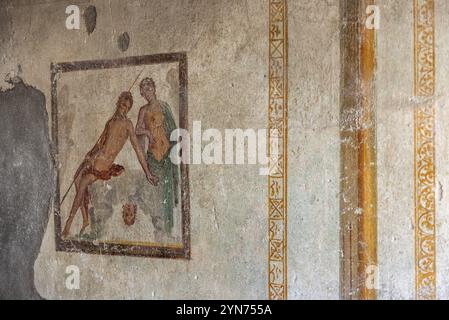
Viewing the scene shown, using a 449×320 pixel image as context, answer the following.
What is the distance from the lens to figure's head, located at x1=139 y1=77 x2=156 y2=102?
4.23 meters

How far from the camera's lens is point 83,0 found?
4453mm

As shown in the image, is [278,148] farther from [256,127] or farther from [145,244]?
[145,244]

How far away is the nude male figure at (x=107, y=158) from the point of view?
4.30 m

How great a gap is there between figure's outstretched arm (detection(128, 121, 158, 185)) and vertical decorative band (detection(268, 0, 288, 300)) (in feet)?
2.93

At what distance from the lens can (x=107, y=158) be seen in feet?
14.4

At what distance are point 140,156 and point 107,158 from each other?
0.29m

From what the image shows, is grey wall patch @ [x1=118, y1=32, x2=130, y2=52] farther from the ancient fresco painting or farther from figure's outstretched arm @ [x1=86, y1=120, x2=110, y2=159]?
figure's outstretched arm @ [x1=86, y1=120, x2=110, y2=159]

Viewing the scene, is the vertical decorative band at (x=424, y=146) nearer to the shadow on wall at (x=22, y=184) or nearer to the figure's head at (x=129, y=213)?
the figure's head at (x=129, y=213)

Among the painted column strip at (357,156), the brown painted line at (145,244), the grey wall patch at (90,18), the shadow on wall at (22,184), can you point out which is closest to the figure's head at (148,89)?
the grey wall patch at (90,18)

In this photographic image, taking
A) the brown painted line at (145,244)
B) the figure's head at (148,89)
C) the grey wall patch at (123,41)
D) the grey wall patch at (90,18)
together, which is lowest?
the brown painted line at (145,244)

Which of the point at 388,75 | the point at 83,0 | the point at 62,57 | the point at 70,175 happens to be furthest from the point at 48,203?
the point at 388,75

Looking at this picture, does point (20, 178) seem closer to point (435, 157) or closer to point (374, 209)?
point (374, 209)

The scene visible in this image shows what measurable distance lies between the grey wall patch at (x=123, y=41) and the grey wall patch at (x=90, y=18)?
259mm

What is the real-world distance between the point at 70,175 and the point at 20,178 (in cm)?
50
